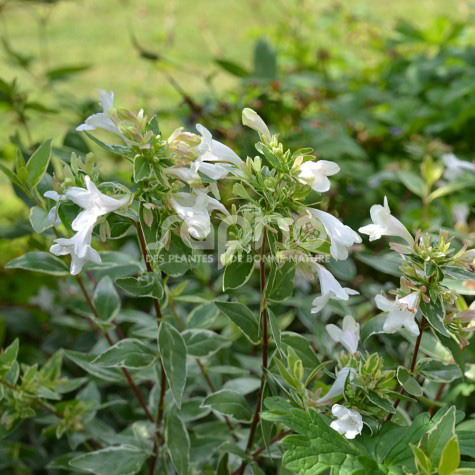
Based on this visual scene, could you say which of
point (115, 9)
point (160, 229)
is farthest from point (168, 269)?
point (115, 9)

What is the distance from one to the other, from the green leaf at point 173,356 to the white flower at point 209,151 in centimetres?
31

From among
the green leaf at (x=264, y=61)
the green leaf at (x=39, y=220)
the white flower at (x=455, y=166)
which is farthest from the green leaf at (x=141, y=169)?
the green leaf at (x=264, y=61)

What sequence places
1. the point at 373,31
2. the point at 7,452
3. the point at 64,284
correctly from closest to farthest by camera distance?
the point at 7,452 < the point at 64,284 < the point at 373,31

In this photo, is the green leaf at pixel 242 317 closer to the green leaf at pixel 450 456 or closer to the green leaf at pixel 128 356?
the green leaf at pixel 128 356

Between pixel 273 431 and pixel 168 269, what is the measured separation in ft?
1.28

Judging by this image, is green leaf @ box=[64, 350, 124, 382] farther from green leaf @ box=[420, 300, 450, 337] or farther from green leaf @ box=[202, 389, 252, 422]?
green leaf @ box=[420, 300, 450, 337]

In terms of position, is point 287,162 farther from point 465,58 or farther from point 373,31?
point 373,31

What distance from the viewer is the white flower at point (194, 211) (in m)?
0.88

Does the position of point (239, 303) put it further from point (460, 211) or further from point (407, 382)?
point (460, 211)

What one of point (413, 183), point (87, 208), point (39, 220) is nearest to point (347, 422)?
point (87, 208)

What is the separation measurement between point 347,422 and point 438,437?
4.9 inches

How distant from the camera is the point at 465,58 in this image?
250cm

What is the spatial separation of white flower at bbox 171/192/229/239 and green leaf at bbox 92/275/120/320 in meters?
0.52

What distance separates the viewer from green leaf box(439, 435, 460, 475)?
775mm
